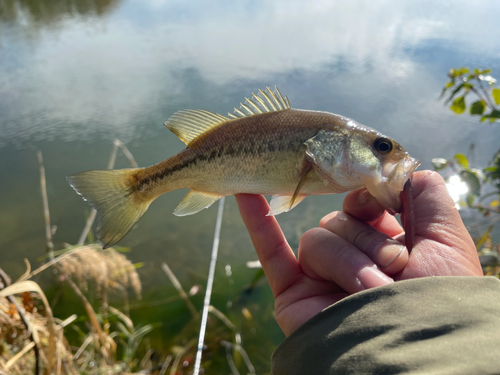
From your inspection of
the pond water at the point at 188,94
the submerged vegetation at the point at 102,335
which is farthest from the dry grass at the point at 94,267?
the pond water at the point at 188,94

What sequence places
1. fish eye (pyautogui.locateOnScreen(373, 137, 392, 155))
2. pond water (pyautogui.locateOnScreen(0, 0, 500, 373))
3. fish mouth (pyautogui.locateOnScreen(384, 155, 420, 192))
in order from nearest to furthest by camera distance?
fish mouth (pyautogui.locateOnScreen(384, 155, 420, 192))
fish eye (pyautogui.locateOnScreen(373, 137, 392, 155))
pond water (pyautogui.locateOnScreen(0, 0, 500, 373))

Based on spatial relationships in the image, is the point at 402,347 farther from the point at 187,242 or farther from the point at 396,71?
the point at 396,71

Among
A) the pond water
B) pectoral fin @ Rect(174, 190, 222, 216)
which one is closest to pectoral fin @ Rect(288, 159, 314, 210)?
pectoral fin @ Rect(174, 190, 222, 216)

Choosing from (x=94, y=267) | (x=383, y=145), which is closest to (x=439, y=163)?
(x=383, y=145)

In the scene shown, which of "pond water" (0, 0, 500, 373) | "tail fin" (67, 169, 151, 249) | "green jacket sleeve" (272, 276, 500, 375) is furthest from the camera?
"pond water" (0, 0, 500, 373)

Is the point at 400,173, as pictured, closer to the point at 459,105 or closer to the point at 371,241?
the point at 371,241

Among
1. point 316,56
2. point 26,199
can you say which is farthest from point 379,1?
point 26,199

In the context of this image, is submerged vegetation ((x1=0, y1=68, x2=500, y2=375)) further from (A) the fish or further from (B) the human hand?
(B) the human hand

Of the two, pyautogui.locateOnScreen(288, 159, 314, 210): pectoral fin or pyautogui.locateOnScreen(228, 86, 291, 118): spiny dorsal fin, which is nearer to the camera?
pyautogui.locateOnScreen(288, 159, 314, 210): pectoral fin

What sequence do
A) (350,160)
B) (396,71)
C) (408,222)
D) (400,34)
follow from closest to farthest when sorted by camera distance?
(408,222), (350,160), (396,71), (400,34)

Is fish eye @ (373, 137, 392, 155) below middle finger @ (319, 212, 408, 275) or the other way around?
the other way around
